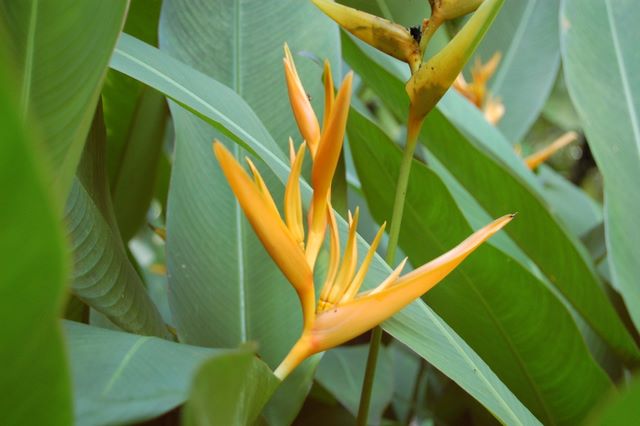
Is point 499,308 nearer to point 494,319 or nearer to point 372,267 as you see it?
point 494,319

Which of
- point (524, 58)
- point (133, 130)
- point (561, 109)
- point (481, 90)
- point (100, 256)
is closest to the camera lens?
point (100, 256)

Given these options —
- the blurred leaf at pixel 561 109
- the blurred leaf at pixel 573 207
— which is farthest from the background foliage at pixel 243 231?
the blurred leaf at pixel 561 109

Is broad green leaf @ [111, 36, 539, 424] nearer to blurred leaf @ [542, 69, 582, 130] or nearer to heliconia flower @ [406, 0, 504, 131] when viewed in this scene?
heliconia flower @ [406, 0, 504, 131]

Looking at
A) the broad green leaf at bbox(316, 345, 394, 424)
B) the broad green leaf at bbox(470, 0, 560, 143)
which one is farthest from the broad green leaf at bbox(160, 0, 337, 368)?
the broad green leaf at bbox(470, 0, 560, 143)

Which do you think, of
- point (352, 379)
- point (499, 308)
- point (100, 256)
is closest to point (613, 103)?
point (499, 308)

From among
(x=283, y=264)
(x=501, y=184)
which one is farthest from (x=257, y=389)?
(x=501, y=184)

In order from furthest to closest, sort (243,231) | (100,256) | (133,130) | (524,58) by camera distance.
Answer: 1. (524,58)
2. (133,130)
3. (243,231)
4. (100,256)
